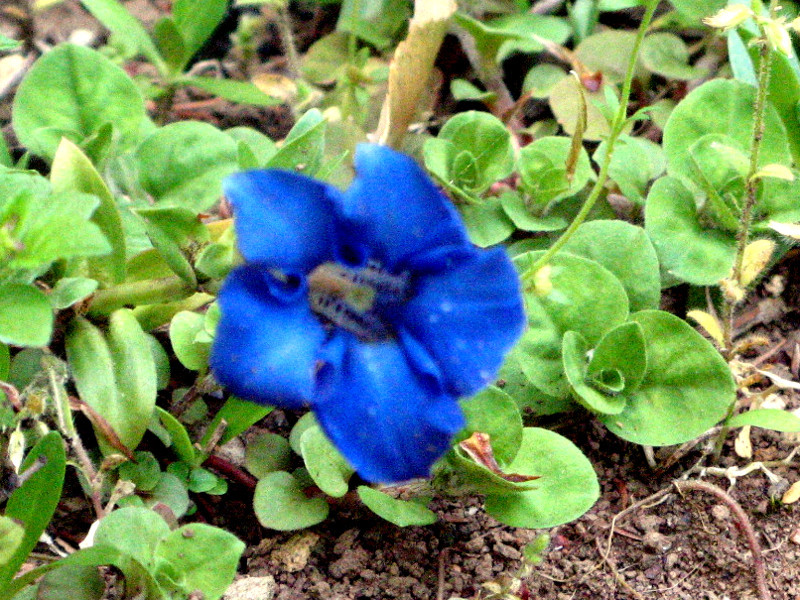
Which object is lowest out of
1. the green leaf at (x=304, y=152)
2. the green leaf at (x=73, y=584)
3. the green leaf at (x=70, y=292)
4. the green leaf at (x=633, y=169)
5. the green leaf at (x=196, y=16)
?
the green leaf at (x=73, y=584)

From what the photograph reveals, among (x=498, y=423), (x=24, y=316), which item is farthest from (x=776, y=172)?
(x=24, y=316)

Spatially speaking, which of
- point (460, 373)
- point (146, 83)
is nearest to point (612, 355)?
point (460, 373)

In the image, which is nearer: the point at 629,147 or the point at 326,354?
the point at 326,354

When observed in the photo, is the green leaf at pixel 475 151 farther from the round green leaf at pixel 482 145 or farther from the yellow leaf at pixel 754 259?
the yellow leaf at pixel 754 259

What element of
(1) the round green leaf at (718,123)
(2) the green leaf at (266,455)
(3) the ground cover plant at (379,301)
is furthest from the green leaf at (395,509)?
(1) the round green leaf at (718,123)

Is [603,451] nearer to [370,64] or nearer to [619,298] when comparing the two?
[619,298]

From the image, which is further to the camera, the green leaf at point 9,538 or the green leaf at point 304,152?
the green leaf at point 304,152

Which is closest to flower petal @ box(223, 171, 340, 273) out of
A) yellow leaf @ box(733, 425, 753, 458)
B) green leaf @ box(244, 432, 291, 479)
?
green leaf @ box(244, 432, 291, 479)
